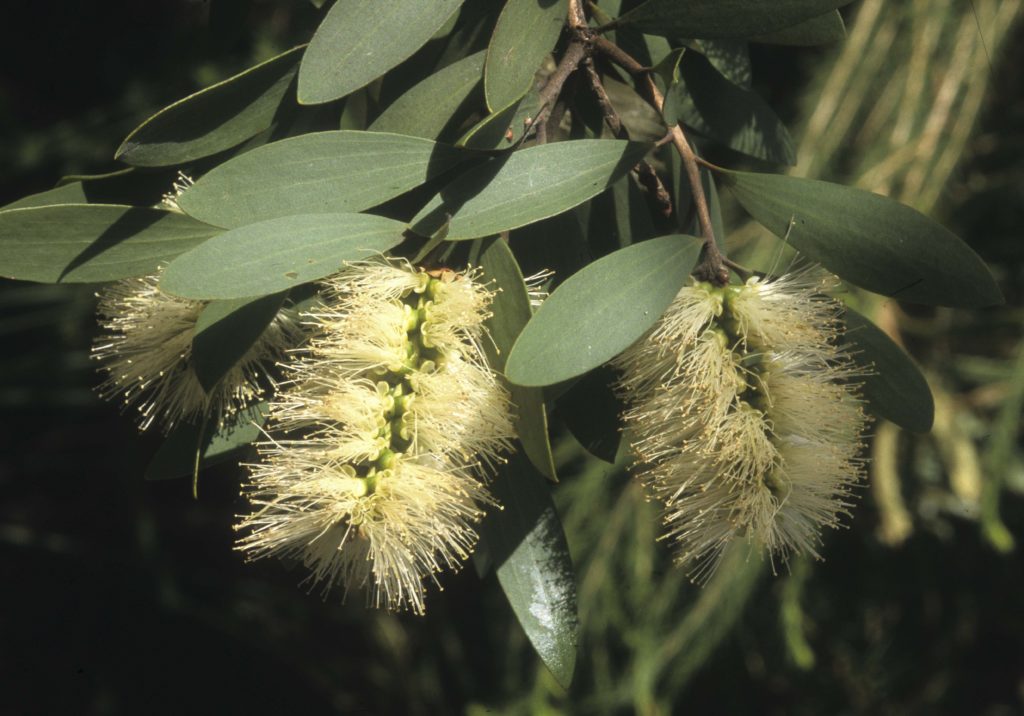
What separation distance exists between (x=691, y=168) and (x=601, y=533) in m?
1.24

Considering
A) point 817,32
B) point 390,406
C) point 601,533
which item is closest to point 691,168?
point 817,32

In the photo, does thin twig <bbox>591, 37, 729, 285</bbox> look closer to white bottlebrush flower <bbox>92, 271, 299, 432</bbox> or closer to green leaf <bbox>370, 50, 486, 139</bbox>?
green leaf <bbox>370, 50, 486, 139</bbox>

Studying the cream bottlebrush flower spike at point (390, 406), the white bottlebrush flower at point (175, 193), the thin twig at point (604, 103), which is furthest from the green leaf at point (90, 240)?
the thin twig at point (604, 103)

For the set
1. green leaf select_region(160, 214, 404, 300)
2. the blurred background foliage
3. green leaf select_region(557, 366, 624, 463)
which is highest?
green leaf select_region(160, 214, 404, 300)

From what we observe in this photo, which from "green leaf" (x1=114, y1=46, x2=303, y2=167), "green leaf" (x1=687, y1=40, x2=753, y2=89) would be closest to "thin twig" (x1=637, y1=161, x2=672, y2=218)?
"green leaf" (x1=687, y1=40, x2=753, y2=89)

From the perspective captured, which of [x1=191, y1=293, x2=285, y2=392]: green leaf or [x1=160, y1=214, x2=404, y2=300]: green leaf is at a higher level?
[x1=160, y1=214, x2=404, y2=300]: green leaf

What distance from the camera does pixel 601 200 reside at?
2.73ft

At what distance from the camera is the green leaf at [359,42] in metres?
0.69

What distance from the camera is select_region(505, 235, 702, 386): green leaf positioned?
63 centimetres

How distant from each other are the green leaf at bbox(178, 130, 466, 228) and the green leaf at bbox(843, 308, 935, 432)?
39 centimetres

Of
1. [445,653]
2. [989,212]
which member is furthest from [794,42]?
[445,653]

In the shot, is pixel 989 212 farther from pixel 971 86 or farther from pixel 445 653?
pixel 445 653

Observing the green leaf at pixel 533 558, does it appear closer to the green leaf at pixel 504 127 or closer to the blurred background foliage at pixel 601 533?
the green leaf at pixel 504 127

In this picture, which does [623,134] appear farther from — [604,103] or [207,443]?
[207,443]
